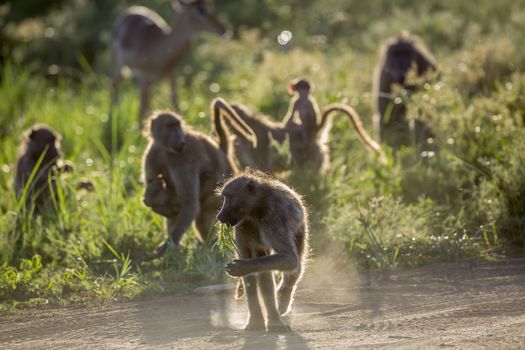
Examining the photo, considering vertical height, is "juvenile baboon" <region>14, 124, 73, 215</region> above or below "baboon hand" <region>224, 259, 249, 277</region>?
above

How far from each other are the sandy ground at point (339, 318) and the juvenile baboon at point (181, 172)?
94cm

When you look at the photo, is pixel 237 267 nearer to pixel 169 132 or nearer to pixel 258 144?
pixel 169 132

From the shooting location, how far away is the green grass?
646 cm

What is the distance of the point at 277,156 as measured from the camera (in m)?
7.88

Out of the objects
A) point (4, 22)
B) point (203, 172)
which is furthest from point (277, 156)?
point (4, 22)

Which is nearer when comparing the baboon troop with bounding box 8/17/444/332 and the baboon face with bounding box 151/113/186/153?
the baboon troop with bounding box 8/17/444/332

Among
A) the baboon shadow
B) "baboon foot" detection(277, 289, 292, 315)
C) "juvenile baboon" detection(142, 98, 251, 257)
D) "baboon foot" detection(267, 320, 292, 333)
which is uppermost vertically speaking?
"juvenile baboon" detection(142, 98, 251, 257)

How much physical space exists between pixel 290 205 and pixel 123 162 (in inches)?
149

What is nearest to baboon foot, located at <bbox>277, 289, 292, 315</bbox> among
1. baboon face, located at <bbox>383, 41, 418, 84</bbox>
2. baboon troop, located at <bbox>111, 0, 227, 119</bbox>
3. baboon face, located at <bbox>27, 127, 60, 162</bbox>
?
baboon face, located at <bbox>27, 127, 60, 162</bbox>

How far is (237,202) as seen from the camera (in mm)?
4992

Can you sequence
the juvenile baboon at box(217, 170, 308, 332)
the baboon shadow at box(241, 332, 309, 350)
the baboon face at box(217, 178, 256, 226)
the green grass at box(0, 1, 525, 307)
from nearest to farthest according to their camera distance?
the baboon shadow at box(241, 332, 309, 350) < the juvenile baboon at box(217, 170, 308, 332) < the baboon face at box(217, 178, 256, 226) < the green grass at box(0, 1, 525, 307)

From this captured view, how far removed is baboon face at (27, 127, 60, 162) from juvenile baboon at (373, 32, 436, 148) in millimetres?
2875

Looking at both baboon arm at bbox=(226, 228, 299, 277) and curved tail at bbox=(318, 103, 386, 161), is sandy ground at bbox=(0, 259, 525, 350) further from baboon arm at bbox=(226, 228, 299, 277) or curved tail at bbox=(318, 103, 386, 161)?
curved tail at bbox=(318, 103, 386, 161)

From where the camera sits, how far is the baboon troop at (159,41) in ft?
41.0
